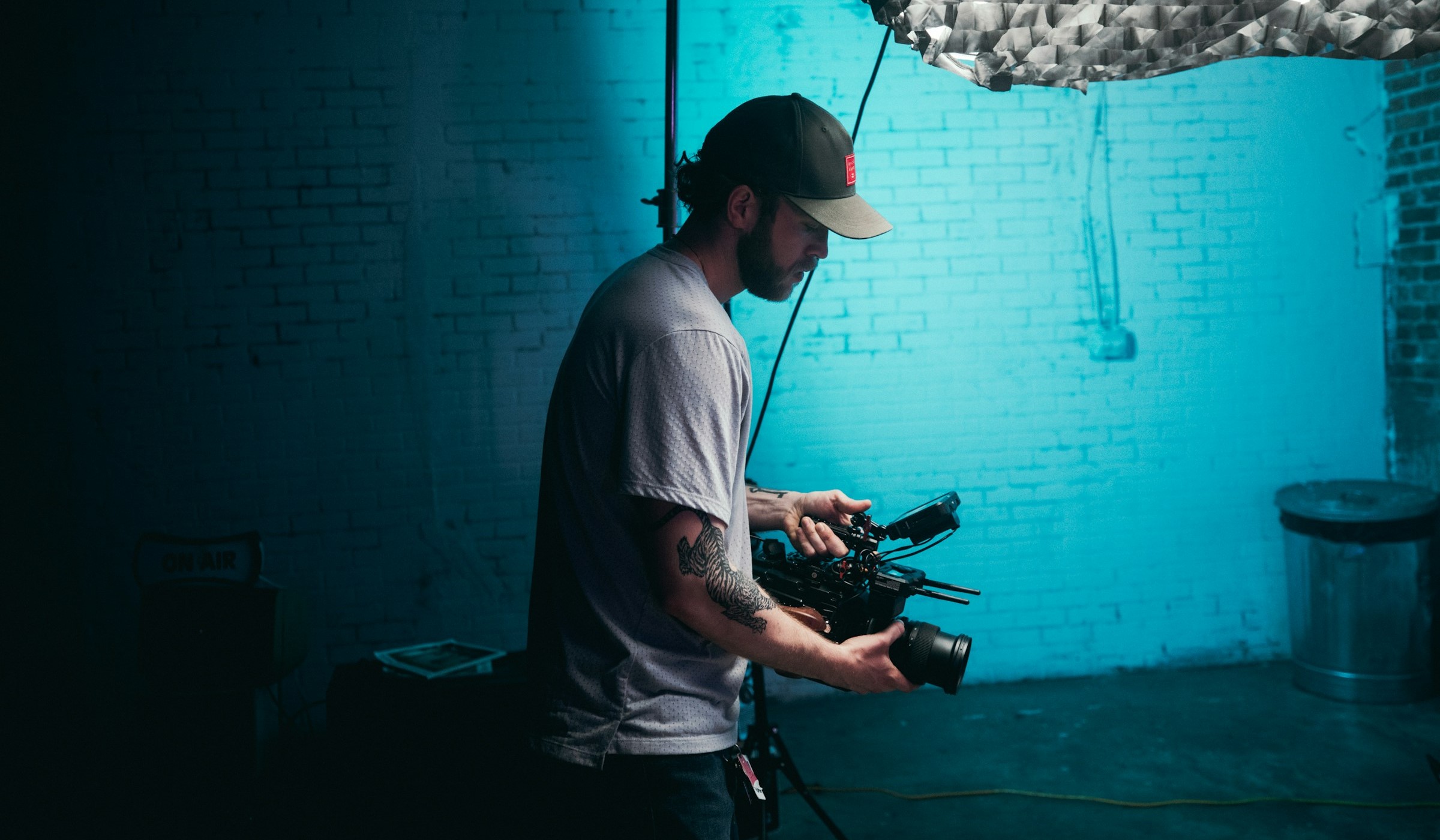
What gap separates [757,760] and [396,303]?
2126 millimetres

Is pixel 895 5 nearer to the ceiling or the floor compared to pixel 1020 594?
nearer to the ceiling

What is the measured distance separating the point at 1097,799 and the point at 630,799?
7.06 ft

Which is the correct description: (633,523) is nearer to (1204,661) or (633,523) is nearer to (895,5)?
(895,5)

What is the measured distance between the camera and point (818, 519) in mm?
1849

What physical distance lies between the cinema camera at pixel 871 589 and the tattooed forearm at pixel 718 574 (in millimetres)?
233

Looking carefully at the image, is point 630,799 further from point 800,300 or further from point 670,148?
point 670,148

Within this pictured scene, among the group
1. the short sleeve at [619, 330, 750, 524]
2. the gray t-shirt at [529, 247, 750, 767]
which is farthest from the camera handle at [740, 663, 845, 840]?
the short sleeve at [619, 330, 750, 524]

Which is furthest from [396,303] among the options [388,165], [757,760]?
[757,760]

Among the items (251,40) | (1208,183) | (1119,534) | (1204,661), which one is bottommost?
(1204,661)

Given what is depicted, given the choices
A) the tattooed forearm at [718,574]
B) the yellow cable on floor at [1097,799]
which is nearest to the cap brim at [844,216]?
the tattooed forearm at [718,574]

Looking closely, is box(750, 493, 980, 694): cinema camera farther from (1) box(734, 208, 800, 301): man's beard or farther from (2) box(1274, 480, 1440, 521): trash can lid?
(2) box(1274, 480, 1440, 521): trash can lid

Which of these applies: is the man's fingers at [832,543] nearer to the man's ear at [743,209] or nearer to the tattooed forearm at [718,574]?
the tattooed forearm at [718,574]

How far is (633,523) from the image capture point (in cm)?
120

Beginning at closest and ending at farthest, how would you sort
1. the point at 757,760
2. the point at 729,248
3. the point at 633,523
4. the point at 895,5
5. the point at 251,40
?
the point at 633,523 → the point at 729,248 → the point at 895,5 → the point at 757,760 → the point at 251,40
